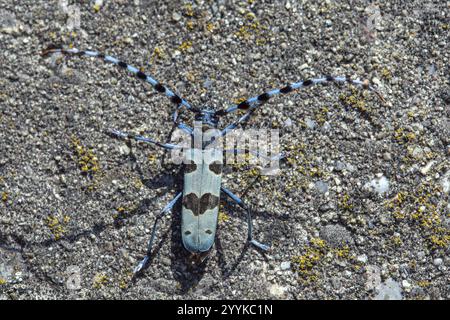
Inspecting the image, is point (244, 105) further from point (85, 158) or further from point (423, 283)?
point (423, 283)

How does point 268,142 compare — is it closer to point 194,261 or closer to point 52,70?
point 194,261

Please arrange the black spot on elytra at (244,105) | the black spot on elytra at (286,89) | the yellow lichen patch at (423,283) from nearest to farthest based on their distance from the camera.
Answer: the black spot on elytra at (286,89) → the black spot on elytra at (244,105) → the yellow lichen patch at (423,283)

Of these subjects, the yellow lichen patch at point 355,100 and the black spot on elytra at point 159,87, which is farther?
the yellow lichen patch at point 355,100

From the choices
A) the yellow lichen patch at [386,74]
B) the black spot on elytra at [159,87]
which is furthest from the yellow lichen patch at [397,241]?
the black spot on elytra at [159,87]

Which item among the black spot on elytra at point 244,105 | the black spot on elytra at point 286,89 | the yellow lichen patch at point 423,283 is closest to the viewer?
the black spot on elytra at point 286,89

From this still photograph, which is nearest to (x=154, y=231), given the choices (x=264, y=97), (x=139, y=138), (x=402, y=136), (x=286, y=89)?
(x=139, y=138)

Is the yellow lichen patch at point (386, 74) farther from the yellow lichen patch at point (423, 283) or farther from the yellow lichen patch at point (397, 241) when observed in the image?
the yellow lichen patch at point (423, 283)

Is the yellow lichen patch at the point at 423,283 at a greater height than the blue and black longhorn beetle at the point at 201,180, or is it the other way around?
the blue and black longhorn beetle at the point at 201,180
